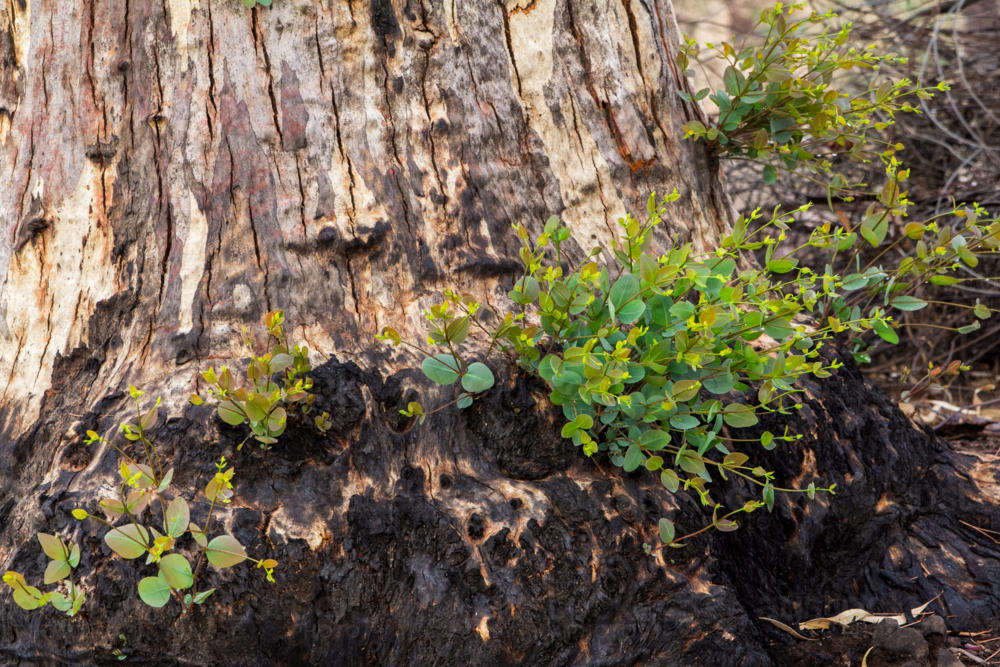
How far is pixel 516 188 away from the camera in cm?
183

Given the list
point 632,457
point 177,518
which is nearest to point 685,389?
point 632,457

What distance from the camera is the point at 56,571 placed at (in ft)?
4.07

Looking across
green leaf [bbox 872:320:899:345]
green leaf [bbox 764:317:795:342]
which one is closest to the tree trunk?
green leaf [bbox 872:320:899:345]

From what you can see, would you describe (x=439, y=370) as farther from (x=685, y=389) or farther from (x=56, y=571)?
(x=56, y=571)

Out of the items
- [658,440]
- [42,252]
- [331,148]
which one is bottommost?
[658,440]

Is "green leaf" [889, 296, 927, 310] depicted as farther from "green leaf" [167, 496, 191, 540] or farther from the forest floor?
"green leaf" [167, 496, 191, 540]

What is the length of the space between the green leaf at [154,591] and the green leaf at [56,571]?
0.51 feet

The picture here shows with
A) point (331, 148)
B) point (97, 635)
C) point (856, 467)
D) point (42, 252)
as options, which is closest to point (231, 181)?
point (331, 148)

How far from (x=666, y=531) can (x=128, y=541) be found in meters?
1.01

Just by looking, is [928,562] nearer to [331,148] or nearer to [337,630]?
[337,630]

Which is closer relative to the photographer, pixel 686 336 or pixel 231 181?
pixel 686 336

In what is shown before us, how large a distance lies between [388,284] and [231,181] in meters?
0.45

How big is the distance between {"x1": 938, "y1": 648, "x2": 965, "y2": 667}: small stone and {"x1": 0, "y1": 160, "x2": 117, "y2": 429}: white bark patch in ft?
6.78

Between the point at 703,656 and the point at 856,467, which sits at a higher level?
the point at 856,467
